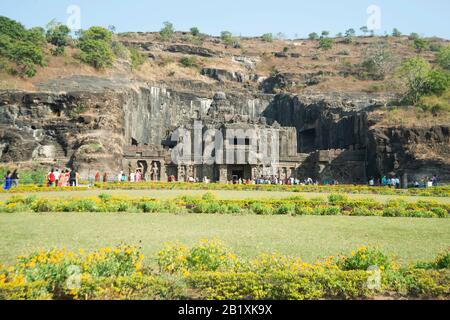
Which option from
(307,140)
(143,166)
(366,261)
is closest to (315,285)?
(366,261)

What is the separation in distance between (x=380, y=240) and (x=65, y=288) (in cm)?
830

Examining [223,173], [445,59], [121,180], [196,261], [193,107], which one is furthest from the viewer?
[445,59]

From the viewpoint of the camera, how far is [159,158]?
43.9m

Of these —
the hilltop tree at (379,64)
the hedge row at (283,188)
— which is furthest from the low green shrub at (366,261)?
the hilltop tree at (379,64)

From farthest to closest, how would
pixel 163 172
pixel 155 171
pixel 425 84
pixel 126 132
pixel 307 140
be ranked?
pixel 307 140 < pixel 425 84 < pixel 126 132 < pixel 163 172 < pixel 155 171

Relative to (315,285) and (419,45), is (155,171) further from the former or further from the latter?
(419,45)

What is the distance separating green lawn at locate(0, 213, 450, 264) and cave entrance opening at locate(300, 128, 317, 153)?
4453 centimetres

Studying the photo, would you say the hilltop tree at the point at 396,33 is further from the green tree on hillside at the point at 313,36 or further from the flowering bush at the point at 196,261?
the flowering bush at the point at 196,261

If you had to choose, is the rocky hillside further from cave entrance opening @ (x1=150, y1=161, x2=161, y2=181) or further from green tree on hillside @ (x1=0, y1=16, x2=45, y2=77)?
cave entrance opening @ (x1=150, y1=161, x2=161, y2=181)

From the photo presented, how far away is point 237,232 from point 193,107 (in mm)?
50798

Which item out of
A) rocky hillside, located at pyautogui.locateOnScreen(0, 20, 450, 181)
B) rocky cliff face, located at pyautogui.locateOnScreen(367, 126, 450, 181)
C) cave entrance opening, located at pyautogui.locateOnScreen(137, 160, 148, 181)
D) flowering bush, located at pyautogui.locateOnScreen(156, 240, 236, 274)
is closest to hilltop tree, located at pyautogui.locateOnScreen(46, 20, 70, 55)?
rocky hillside, located at pyautogui.locateOnScreen(0, 20, 450, 181)

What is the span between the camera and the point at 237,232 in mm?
12055

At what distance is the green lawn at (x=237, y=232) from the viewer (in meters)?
9.66

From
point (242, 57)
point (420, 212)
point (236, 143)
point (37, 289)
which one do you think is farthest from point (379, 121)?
point (242, 57)
